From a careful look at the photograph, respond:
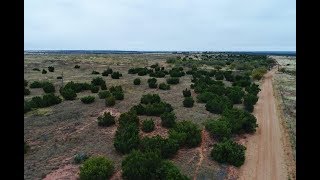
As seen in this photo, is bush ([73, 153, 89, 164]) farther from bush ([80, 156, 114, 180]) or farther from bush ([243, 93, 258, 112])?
bush ([243, 93, 258, 112])

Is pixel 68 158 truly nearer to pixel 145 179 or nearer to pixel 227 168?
pixel 145 179

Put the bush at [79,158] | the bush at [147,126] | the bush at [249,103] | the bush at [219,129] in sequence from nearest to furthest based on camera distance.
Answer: the bush at [79,158], the bush at [219,129], the bush at [147,126], the bush at [249,103]

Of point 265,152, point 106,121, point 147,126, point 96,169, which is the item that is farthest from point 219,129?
point 96,169

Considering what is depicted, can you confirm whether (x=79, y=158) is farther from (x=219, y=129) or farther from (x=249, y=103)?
(x=249, y=103)

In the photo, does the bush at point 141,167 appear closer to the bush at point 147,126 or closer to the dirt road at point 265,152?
the dirt road at point 265,152

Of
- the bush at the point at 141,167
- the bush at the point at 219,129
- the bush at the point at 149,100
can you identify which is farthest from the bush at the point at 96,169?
the bush at the point at 149,100

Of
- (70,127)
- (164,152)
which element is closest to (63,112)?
(70,127)
